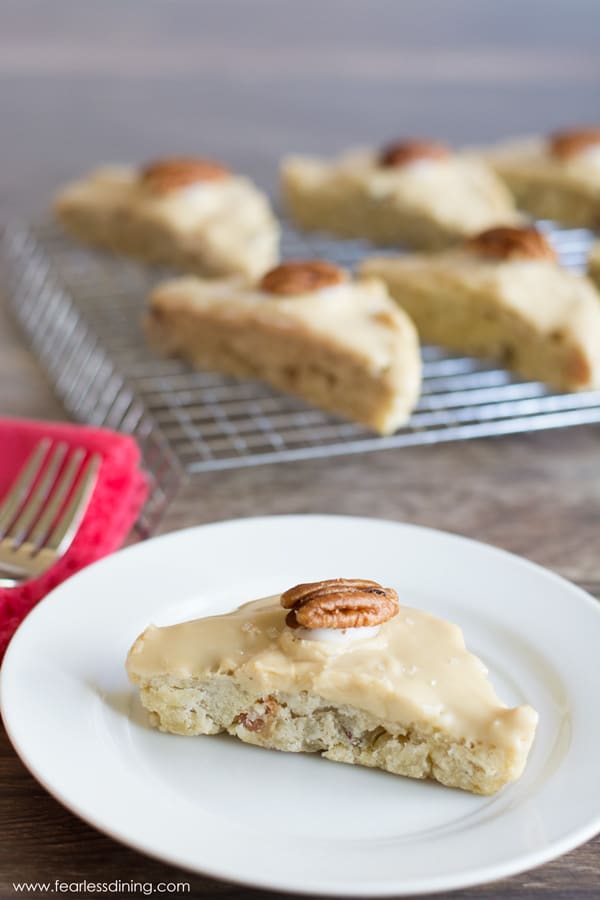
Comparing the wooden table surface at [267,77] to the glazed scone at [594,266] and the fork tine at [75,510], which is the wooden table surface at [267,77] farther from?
the fork tine at [75,510]

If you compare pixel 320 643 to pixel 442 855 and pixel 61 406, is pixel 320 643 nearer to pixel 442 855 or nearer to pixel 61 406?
pixel 442 855

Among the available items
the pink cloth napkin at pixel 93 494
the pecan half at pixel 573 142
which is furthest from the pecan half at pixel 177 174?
the pink cloth napkin at pixel 93 494

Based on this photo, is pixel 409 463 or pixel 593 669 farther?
pixel 409 463

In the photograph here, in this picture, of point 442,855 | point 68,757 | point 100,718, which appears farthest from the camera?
point 100,718

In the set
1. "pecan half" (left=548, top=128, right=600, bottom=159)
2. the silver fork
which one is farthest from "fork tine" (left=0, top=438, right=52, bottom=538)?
"pecan half" (left=548, top=128, right=600, bottom=159)

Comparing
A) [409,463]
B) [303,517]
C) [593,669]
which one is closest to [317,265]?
[409,463]

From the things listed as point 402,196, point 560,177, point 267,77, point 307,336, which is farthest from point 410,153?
point 267,77

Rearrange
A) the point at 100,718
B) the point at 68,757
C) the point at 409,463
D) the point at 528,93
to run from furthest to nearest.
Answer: the point at 528,93 < the point at 409,463 < the point at 100,718 < the point at 68,757
